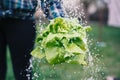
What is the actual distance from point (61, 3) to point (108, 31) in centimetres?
885

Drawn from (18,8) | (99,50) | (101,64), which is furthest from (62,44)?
(99,50)

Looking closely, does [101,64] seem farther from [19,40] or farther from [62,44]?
[62,44]

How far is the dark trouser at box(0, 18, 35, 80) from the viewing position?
331 cm

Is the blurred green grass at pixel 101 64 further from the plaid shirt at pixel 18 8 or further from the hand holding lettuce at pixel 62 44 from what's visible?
the hand holding lettuce at pixel 62 44

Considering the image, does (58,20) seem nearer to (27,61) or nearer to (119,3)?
(27,61)

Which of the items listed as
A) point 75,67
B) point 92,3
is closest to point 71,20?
point 75,67

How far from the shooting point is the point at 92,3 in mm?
14648

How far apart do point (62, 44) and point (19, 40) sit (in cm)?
89

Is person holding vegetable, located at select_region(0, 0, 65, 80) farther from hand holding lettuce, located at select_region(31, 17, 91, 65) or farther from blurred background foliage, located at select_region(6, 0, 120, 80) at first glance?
hand holding lettuce, located at select_region(31, 17, 91, 65)

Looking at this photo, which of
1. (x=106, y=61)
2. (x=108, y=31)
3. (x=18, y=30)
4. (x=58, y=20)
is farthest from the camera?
(x=108, y=31)

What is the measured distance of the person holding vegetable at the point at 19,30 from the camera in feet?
10.7

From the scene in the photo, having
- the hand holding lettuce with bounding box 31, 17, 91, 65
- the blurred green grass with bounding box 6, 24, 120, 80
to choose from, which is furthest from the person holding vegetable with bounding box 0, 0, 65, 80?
the hand holding lettuce with bounding box 31, 17, 91, 65

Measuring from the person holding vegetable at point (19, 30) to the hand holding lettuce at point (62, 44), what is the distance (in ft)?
2.08

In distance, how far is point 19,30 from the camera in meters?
3.32
